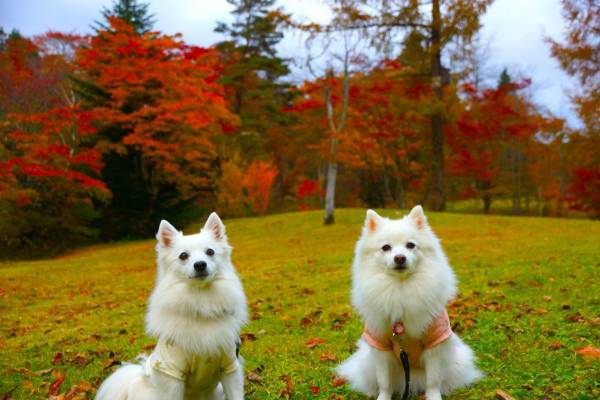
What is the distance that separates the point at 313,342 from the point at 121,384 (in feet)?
7.07

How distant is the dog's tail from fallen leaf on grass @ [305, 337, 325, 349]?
193 cm

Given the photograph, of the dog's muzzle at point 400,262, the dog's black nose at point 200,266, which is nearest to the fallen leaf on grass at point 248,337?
the dog's black nose at point 200,266

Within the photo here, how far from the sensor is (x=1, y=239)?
62.2 feet

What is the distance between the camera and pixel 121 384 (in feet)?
10.4

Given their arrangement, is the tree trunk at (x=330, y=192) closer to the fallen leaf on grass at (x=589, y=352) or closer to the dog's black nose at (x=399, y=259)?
the fallen leaf on grass at (x=589, y=352)

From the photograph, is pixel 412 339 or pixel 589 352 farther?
pixel 589 352

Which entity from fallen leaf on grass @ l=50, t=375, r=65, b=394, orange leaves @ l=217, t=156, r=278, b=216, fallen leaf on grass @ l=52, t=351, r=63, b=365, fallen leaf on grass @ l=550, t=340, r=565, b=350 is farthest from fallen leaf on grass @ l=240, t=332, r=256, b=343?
orange leaves @ l=217, t=156, r=278, b=216

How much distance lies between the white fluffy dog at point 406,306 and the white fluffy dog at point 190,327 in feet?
2.93

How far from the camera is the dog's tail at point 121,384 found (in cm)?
309

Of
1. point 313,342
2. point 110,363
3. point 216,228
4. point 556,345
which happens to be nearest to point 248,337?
point 313,342

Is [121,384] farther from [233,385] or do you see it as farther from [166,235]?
[166,235]

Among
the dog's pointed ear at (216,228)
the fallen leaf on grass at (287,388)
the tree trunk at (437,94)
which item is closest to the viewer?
the dog's pointed ear at (216,228)

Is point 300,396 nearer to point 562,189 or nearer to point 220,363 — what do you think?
point 220,363

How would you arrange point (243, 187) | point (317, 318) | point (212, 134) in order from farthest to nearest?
point (243, 187), point (212, 134), point (317, 318)
